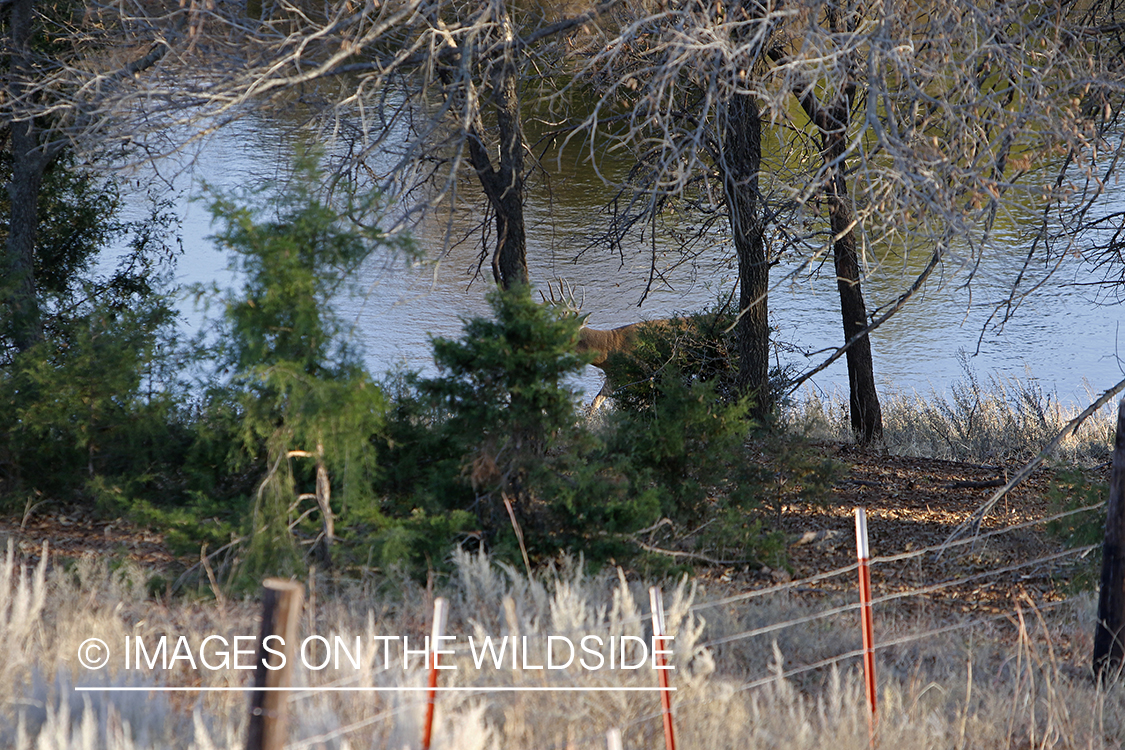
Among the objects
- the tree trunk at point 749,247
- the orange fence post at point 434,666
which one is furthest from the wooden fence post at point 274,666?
the tree trunk at point 749,247

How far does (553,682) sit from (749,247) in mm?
5393

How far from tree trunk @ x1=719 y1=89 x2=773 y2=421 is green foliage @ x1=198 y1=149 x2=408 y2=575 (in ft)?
11.3

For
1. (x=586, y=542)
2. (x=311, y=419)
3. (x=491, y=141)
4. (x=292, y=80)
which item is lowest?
(x=586, y=542)

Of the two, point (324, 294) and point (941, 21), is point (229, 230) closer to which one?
point (324, 294)

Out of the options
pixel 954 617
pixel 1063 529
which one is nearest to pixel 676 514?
pixel 954 617

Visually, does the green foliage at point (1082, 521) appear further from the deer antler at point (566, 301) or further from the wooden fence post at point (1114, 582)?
the deer antler at point (566, 301)

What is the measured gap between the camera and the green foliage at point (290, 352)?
4.86 meters

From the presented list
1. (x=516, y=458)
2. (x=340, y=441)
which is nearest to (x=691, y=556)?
(x=516, y=458)

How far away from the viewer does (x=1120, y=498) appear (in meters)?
4.04

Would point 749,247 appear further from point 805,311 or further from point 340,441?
point 805,311

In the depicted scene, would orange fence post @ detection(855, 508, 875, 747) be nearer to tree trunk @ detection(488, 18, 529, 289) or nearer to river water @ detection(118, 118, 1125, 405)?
tree trunk @ detection(488, 18, 529, 289)

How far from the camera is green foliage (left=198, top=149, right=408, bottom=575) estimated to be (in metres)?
4.86

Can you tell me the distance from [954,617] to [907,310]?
42.2 feet

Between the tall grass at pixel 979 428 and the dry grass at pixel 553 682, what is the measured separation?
16.8ft
